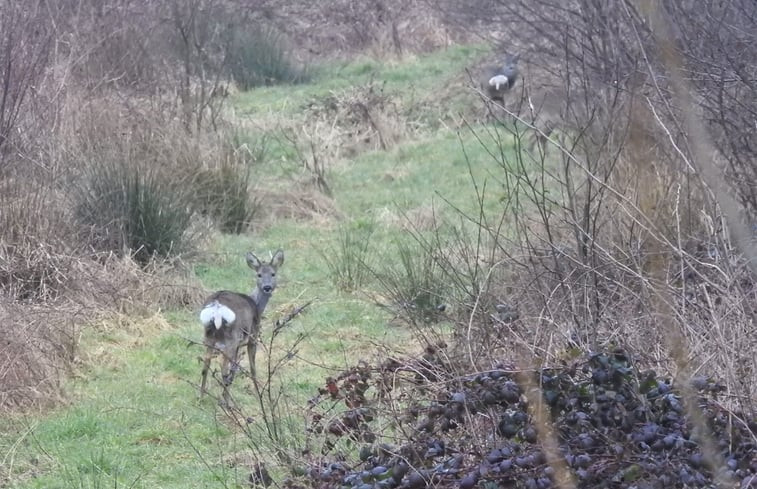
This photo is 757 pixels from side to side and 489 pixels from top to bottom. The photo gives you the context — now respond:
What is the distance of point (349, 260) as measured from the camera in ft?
35.0

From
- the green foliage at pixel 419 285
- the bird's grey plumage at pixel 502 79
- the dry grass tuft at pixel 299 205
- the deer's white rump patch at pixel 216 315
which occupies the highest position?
the deer's white rump patch at pixel 216 315

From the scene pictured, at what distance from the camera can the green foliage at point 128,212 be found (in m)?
10.4

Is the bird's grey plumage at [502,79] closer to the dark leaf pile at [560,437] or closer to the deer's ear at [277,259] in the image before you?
the deer's ear at [277,259]

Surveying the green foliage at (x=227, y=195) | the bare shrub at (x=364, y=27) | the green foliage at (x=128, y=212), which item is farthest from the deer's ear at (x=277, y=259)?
the bare shrub at (x=364, y=27)

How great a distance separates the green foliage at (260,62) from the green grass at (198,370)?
8160mm

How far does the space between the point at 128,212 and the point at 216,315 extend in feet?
10.8

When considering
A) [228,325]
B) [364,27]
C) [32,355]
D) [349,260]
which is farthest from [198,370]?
[364,27]

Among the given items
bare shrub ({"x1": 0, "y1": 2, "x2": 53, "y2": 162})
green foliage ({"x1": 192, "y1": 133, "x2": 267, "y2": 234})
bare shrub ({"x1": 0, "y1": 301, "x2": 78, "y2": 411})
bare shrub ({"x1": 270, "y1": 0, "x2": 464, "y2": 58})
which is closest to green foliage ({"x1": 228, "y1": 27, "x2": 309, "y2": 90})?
bare shrub ({"x1": 270, "y1": 0, "x2": 464, "y2": 58})

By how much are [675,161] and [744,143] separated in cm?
43

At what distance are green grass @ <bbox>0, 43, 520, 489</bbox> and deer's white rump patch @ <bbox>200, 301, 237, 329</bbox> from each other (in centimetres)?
46

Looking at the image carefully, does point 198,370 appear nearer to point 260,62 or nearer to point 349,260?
point 349,260

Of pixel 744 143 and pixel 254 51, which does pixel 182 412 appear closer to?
pixel 744 143

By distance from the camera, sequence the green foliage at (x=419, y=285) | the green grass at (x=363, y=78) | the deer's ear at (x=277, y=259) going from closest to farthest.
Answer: the green foliage at (x=419, y=285) → the deer's ear at (x=277, y=259) → the green grass at (x=363, y=78)

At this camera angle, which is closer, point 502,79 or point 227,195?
point 227,195
